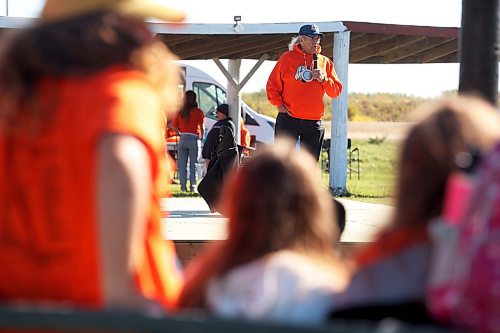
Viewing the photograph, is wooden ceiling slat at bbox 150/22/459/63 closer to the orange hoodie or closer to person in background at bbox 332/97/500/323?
the orange hoodie

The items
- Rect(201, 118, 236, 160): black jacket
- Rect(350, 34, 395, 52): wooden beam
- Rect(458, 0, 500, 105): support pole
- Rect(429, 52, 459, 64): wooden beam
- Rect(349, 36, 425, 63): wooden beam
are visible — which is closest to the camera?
Rect(458, 0, 500, 105): support pole

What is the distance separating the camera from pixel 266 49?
56.2 ft

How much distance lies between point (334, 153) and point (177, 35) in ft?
8.95

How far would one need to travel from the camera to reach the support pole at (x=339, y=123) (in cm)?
1438

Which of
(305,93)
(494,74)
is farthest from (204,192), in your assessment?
(494,74)

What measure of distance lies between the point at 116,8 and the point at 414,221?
75cm

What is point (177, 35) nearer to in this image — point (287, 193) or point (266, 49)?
point (266, 49)

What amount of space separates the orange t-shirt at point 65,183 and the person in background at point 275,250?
0.16 m

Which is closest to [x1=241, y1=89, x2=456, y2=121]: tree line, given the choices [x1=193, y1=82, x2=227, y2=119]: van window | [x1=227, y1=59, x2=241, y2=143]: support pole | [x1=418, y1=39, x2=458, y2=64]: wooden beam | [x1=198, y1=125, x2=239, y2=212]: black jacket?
[x1=193, y1=82, x2=227, y2=119]: van window

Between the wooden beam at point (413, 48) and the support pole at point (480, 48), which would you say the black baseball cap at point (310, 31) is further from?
the support pole at point (480, 48)

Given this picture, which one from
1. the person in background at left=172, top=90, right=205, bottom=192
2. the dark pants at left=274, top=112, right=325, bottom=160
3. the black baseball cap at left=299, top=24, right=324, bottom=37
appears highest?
the black baseball cap at left=299, top=24, right=324, bottom=37

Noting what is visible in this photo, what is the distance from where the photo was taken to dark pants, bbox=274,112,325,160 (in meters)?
10.0

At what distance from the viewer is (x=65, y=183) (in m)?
2.15

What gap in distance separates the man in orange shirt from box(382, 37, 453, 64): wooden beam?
20.9 ft
